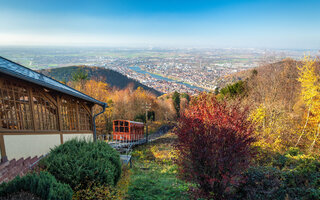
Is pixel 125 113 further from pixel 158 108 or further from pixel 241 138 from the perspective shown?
pixel 241 138

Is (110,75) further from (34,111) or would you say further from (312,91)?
(312,91)

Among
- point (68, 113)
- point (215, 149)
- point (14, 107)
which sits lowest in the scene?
point (68, 113)

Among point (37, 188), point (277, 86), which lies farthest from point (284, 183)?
point (277, 86)

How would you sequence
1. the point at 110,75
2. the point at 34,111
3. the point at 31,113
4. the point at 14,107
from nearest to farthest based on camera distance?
the point at 14,107
the point at 31,113
the point at 34,111
the point at 110,75

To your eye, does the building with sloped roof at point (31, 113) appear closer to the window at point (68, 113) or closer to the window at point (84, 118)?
the window at point (68, 113)

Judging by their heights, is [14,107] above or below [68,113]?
above

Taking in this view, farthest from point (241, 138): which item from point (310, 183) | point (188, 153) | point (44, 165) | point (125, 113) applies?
point (125, 113)

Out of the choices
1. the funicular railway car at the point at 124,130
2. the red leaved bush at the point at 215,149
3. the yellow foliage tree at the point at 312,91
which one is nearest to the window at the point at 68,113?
the red leaved bush at the point at 215,149

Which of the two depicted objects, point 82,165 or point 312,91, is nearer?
point 82,165
